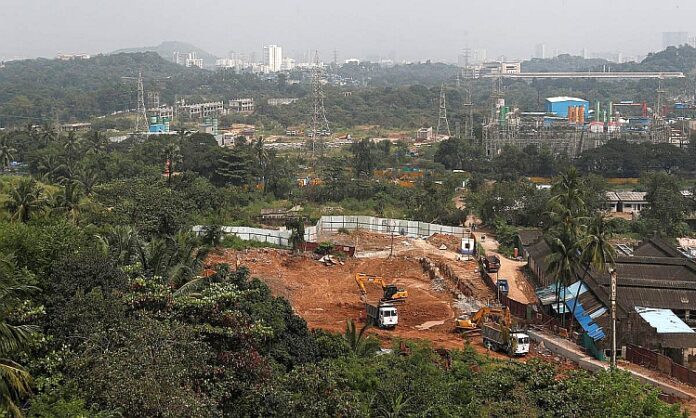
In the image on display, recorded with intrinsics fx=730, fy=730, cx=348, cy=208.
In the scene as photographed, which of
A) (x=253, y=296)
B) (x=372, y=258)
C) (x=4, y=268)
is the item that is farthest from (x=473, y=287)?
(x=4, y=268)

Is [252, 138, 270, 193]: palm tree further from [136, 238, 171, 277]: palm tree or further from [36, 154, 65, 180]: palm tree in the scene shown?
[136, 238, 171, 277]: palm tree

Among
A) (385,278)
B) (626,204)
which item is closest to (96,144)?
(385,278)

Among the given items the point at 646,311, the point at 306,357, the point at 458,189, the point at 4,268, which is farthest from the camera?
the point at 458,189

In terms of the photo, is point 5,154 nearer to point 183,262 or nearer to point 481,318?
point 183,262

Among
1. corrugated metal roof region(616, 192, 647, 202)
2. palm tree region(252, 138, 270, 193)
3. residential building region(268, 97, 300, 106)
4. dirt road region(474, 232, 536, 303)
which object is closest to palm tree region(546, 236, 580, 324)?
dirt road region(474, 232, 536, 303)

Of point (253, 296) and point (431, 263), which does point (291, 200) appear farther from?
point (253, 296)

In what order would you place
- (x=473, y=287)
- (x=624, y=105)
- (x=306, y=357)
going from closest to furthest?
(x=306, y=357), (x=473, y=287), (x=624, y=105)
